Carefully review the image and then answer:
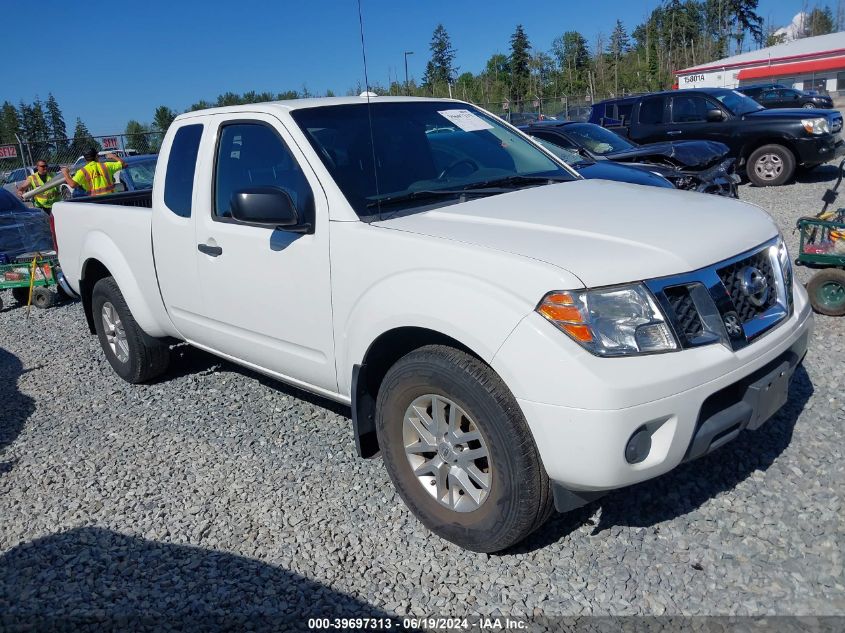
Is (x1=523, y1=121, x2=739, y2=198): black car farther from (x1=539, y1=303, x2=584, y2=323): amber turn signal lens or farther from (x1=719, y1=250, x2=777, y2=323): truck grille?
(x1=539, y1=303, x2=584, y2=323): amber turn signal lens

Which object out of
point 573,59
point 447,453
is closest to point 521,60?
point 573,59

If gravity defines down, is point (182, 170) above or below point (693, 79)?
below

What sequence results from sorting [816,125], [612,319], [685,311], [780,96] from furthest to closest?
[780,96] → [816,125] → [685,311] → [612,319]

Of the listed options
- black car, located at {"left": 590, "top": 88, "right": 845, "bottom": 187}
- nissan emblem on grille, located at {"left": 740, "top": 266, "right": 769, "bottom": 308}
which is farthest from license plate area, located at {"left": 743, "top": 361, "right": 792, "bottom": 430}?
black car, located at {"left": 590, "top": 88, "right": 845, "bottom": 187}

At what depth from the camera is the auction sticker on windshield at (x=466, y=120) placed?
416 cm

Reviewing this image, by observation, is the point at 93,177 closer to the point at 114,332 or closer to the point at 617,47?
the point at 114,332

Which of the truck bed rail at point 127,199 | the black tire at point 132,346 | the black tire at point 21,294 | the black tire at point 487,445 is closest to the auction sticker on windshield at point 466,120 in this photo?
the black tire at point 487,445

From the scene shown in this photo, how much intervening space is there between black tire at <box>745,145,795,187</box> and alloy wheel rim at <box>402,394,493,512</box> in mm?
11301

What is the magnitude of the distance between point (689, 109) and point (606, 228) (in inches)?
445

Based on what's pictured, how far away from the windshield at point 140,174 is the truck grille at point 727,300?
1022 cm

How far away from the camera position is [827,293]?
19.0ft

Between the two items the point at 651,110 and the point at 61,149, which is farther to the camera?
the point at 61,149

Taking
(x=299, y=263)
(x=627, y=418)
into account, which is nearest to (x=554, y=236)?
(x=627, y=418)

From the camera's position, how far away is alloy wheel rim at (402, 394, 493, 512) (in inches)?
114
